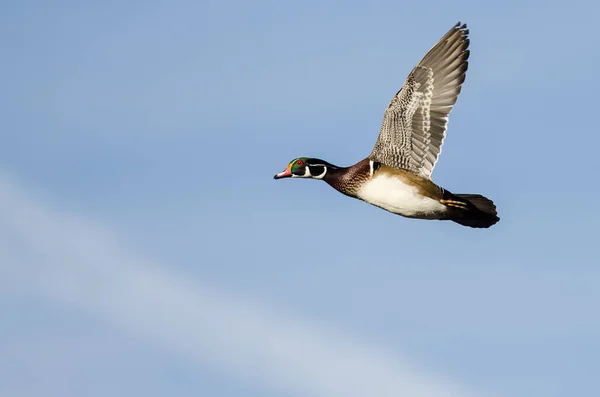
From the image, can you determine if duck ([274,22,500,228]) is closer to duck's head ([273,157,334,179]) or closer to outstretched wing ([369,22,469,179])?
outstretched wing ([369,22,469,179])

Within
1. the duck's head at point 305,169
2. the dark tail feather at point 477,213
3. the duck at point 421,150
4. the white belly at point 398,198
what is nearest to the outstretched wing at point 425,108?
the duck at point 421,150

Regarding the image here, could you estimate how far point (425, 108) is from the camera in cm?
2545

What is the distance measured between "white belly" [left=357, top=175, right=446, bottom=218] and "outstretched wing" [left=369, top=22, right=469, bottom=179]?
39 centimetres

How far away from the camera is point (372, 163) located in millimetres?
25953

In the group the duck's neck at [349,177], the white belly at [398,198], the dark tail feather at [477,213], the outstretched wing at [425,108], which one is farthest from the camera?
the duck's neck at [349,177]

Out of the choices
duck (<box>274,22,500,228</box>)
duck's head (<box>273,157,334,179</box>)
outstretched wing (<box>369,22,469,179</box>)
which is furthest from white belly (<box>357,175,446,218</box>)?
duck's head (<box>273,157,334,179</box>)

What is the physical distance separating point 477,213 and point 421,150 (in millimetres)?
1629

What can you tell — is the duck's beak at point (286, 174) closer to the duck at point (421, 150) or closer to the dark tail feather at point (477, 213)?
the duck at point (421, 150)

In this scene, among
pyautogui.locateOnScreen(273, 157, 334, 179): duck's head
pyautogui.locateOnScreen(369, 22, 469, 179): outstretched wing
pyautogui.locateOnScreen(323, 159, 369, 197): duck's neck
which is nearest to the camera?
pyautogui.locateOnScreen(369, 22, 469, 179): outstretched wing

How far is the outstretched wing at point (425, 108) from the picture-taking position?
25234mm

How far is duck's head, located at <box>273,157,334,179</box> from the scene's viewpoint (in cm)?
2677

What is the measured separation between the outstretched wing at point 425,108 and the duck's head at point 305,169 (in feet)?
4.59

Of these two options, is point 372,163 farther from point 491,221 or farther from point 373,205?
point 491,221

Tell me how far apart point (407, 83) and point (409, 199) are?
2224 mm
